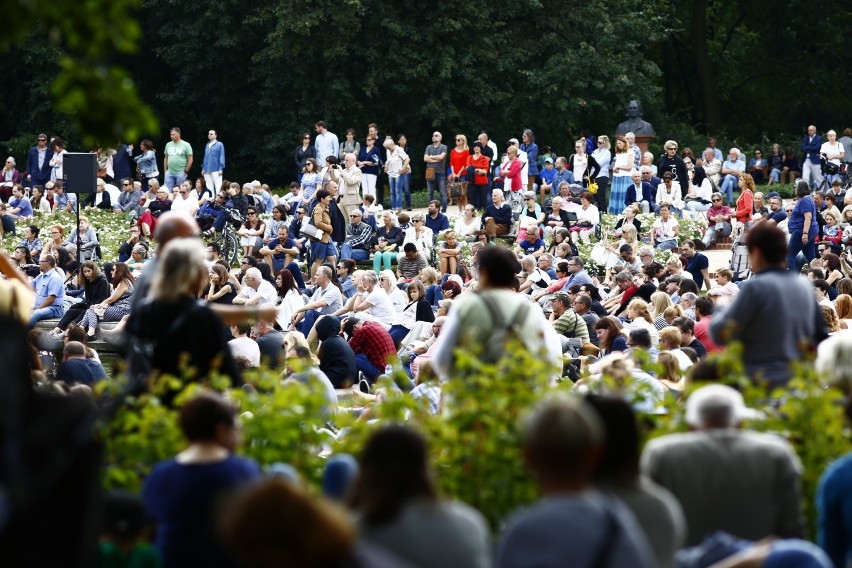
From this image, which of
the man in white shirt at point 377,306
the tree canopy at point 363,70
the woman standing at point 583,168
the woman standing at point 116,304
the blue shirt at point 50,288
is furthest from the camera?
the tree canopy at point 363,70

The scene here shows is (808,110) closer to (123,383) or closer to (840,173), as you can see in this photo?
(840,173)

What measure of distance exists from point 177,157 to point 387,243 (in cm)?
935

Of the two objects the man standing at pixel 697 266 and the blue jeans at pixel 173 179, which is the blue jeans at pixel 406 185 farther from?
the man standing at pixel 697 266

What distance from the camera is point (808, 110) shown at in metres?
47.4

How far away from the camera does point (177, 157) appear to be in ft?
108

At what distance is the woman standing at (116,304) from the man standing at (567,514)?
1599cm

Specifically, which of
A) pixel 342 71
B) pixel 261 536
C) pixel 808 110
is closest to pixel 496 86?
pixel 342 71

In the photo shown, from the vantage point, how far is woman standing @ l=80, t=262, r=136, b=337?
19.9m

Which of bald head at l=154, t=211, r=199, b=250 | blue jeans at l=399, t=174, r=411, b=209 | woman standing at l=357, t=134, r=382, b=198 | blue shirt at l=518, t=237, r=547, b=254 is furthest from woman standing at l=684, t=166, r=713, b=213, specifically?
bald head at l=154, t=211, r=199, b=250

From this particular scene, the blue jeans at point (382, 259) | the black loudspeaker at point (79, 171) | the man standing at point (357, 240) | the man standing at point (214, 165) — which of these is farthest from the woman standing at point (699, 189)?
the black loudspeaker at point (79, 171)

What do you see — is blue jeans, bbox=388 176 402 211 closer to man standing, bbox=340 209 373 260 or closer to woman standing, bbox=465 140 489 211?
woman standing, bbox=465 140 489 211

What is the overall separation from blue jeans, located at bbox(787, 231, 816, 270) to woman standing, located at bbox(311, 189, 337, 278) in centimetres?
687

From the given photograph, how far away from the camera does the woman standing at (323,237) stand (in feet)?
78.7

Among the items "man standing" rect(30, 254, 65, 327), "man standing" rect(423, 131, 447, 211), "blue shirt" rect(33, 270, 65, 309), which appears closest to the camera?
"man standing" rect(30, 254, 65, 327)
